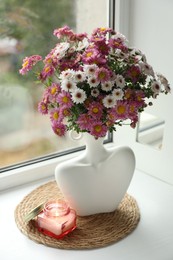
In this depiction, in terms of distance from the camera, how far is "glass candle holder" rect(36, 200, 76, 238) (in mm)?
1149

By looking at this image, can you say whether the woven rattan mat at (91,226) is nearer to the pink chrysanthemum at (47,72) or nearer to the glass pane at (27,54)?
the glass pane at (27,54)

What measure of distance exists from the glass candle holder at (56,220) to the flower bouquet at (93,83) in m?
0.25

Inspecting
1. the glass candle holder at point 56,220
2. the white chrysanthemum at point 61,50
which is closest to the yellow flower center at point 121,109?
the white chrysanthemum at point 61,50

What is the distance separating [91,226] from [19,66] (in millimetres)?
626

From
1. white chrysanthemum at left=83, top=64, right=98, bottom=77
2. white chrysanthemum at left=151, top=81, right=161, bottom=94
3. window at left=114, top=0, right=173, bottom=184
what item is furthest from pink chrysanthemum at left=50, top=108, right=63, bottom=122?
window at left=114, top=0, right=173, bottom=184

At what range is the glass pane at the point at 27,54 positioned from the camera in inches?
55.3

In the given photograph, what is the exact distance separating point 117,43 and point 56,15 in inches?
18.6

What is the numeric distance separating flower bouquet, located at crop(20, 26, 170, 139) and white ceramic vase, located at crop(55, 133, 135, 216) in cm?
12

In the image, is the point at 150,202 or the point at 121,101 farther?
the point at 150,202

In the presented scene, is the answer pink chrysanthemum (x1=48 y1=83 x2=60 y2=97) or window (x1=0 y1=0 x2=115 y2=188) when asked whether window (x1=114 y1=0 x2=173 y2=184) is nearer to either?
window (x1=0 y1=0 x2=115 y2=188)

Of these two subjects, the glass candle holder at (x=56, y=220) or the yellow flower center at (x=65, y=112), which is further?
the glass candle holder at (x=56, y=220)

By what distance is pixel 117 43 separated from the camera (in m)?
1.11

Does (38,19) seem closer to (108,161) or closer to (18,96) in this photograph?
(18,96)

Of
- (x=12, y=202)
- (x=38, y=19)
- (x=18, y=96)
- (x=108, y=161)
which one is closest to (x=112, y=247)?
(x=108, y=161)
